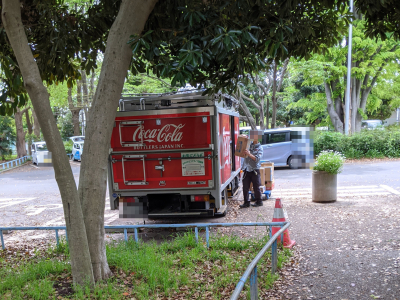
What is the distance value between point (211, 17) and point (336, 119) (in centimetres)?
2292

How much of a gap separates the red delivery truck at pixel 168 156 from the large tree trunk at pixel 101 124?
3101 millimetres

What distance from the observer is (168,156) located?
807cm

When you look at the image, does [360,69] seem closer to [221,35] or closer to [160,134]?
[160,134]

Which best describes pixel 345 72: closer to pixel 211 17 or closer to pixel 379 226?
pixel 379 226

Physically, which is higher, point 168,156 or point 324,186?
point 168,156

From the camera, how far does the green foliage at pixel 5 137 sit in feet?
125

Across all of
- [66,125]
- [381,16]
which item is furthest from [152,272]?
[66,125]

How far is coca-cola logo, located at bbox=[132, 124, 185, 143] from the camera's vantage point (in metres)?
8.00

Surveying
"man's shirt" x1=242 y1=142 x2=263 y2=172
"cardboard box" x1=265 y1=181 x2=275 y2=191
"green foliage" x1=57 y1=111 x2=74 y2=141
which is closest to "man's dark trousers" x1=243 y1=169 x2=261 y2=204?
"man's shirt" x1=242 y1=142 x2=263 y2=172

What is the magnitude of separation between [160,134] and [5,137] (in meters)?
36.2

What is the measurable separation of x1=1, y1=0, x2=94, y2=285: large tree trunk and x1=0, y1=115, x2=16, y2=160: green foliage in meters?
37.6

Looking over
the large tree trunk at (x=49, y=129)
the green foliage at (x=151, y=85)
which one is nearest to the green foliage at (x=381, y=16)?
the large tree trunk at (x=49, y=129)

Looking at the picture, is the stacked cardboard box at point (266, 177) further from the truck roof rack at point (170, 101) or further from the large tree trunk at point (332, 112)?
the large tree trunk at point (332, 112)

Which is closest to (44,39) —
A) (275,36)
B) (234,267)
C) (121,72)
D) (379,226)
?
(121,72)
